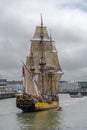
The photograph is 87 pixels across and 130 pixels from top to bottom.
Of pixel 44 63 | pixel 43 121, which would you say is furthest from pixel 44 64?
pixel 43 121

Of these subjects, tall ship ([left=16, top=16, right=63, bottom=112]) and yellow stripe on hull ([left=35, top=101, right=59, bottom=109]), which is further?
tall ship ([left=16, top=16, right=63, bottom=112])

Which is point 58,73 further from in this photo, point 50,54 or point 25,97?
point 25,97

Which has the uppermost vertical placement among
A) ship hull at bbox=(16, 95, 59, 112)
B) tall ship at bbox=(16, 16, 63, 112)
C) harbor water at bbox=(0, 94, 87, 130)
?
tall ship at bbox=(16, 16, 63, 112)

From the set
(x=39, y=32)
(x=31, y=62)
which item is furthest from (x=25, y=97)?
(x=39, y=32)

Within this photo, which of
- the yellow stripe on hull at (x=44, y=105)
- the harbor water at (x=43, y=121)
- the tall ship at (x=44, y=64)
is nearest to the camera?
the harbor water at (x=43, y=121)

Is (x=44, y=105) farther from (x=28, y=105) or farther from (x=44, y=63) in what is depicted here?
(x=44, y=63)

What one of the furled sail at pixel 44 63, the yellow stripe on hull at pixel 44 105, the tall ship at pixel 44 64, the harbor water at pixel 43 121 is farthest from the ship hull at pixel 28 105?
the furled sail at pixel 44 63

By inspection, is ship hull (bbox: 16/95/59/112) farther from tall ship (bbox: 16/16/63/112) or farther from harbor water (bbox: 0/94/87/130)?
tall ship (bbox: 16/16/63/112)

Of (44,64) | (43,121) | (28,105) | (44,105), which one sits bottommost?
(43,121)

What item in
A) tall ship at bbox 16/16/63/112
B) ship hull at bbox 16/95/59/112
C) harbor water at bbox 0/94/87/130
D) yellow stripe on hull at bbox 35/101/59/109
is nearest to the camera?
→ harbor water at bbox 0/94/87/130

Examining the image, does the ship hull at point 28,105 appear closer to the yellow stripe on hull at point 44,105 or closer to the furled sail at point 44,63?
the yellow stripe on hull at point 44,105

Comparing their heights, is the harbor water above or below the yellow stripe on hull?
below

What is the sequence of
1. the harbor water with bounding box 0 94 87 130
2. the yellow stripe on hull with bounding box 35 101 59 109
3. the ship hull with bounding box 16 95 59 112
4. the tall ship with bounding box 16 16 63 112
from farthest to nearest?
the tall ship with bounding box 16 16 63 112 < the yellow stripe on hull with bounding box 35 101 59 109 < the ship hull with bounding box 16 95 59 112 < the harbor water with bounding box 0 94 87 130

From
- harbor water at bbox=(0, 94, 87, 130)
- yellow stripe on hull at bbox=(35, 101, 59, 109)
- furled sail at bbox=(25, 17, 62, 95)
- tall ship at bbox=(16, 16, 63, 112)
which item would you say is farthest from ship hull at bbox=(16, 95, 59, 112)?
furled sail at bbox=(25, 17, 62, 95)
